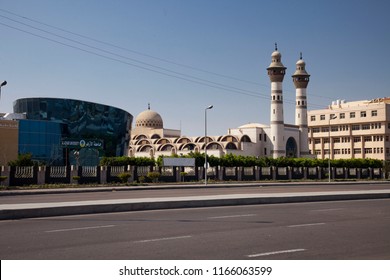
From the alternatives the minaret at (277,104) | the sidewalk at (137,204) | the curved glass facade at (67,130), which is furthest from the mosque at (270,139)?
the sidewalk at (137,204)

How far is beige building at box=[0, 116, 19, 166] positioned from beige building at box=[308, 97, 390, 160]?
5917cm

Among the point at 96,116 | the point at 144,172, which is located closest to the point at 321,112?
the point at 96,116

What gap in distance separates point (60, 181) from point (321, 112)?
7685cm

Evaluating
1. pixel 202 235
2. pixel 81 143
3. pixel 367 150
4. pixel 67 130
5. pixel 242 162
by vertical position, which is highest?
pixel 67 130

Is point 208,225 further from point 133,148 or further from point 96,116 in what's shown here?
point 133,148

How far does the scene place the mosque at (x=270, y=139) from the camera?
91625 mm

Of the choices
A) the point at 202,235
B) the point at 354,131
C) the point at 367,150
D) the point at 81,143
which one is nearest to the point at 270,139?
the point at 354,131

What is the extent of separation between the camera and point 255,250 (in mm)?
9578

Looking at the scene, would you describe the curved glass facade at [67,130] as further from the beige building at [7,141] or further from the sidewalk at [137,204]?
the sidewalk at [137,204]

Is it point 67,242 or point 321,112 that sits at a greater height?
point 321,112

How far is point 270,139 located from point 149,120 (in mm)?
38438

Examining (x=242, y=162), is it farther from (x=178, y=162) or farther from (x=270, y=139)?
(x=270, y=139)

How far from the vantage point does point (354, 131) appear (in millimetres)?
101062

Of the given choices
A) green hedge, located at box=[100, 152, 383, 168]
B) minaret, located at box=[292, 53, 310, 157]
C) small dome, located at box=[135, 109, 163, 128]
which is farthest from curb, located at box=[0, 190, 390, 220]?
small dome, located at box=[135, 109, 163, 128]
